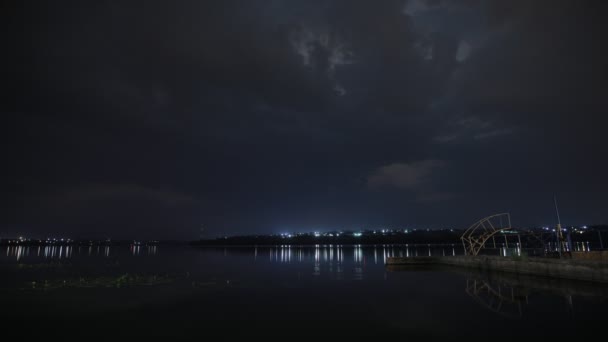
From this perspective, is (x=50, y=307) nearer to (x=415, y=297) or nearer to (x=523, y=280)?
(x=415, y=297)

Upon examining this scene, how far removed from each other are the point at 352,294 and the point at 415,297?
184 inches

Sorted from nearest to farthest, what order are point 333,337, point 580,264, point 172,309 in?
point 333,337
point 172,309
point 580,264

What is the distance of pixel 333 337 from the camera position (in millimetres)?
14586

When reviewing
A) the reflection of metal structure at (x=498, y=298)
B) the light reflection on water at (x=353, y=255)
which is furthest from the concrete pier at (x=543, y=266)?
the light reflection on water at (x=353, y=255)

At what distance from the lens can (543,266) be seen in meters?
30.7

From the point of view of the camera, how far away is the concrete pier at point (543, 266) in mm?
25359

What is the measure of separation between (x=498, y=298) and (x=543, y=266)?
463 inches

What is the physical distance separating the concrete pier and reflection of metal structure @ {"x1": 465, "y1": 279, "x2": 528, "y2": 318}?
5387 mm

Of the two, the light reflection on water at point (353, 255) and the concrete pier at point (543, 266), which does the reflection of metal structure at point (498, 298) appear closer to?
the concrete pier at point (543, 266)

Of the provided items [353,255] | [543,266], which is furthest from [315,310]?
[353,255]

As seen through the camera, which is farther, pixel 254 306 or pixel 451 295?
pixel 451 295

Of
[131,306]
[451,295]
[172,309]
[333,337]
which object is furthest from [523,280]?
[131,306]

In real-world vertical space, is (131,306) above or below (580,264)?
below

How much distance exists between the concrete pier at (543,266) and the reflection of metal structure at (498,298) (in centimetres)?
539
